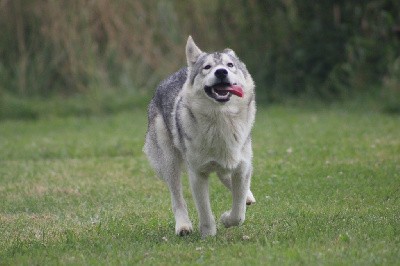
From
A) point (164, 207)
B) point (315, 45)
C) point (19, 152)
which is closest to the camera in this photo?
point (164, 207)

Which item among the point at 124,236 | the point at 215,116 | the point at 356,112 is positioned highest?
the point at 215,116

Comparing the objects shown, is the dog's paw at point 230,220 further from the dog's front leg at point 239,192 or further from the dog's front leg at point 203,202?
the dog's front leg at point 203,202

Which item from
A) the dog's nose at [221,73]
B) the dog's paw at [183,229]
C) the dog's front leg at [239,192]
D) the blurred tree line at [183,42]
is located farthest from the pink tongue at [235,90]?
the blurred tree line at [183,42]

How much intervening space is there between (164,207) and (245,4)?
10267 millimetres

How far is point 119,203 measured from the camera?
9.09 meters

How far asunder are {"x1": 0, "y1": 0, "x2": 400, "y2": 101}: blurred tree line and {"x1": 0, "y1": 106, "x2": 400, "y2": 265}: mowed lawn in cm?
225

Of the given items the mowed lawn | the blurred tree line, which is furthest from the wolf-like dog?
the blurred tree line

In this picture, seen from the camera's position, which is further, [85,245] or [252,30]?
[252,30]

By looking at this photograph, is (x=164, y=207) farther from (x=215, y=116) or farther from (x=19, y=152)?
(x=19, y=152)

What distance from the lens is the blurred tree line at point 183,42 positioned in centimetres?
1700

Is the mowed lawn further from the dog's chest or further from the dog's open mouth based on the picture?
the dog's open mouth

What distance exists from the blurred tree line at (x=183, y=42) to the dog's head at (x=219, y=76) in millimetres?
9787

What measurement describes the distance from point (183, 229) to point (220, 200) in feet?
5.51

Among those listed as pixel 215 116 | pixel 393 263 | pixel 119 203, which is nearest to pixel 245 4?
pixel 119 203
